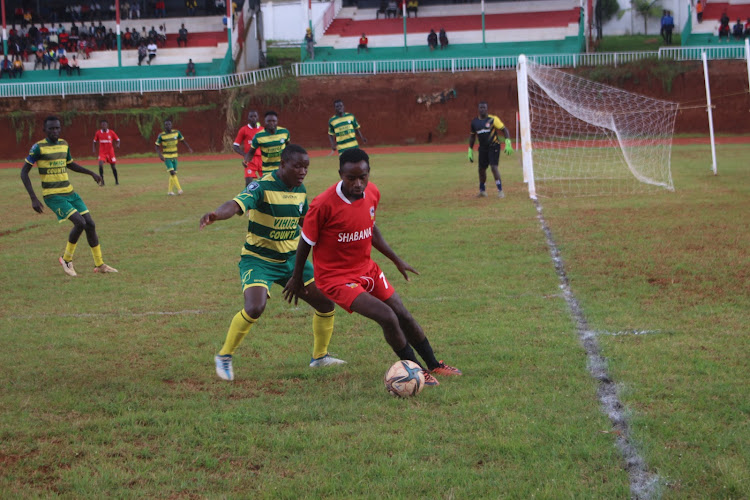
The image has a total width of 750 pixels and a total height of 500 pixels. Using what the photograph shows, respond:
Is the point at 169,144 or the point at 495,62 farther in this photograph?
the point at 495,62

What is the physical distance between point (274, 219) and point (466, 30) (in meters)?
40.5

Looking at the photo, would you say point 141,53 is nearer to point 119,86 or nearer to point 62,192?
point 119,86

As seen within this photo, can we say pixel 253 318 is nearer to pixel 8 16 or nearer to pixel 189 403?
pixel 189 403

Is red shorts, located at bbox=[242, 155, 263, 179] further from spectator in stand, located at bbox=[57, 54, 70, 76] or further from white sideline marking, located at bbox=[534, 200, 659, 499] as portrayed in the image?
spectator in stand, located at bbox=[57, 54, 70, 76]

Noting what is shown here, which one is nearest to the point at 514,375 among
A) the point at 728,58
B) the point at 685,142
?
the point at 685,142

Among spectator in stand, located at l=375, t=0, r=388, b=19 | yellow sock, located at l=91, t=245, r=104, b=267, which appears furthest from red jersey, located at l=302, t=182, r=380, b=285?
spectator in stand, located at l=375, t=0, r=388, b=19

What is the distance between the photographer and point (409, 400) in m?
5.22

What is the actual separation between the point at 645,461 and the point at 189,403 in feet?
9.59

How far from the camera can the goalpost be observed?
1714cm

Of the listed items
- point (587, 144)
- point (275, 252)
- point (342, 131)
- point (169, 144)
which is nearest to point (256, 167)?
point (342, 131)

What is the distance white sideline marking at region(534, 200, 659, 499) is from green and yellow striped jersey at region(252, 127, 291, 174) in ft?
25.3

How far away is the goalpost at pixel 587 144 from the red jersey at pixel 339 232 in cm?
1096

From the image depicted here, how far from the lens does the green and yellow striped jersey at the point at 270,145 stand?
47.6 ft

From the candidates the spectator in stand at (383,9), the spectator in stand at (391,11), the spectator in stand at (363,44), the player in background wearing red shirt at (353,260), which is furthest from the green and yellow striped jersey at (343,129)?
the spectator in stand at (383,9)
